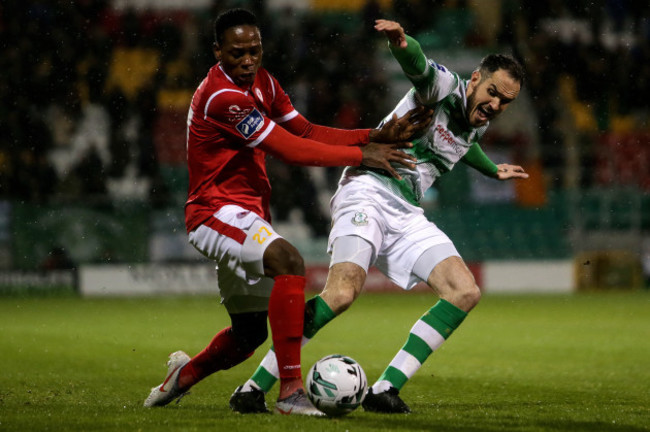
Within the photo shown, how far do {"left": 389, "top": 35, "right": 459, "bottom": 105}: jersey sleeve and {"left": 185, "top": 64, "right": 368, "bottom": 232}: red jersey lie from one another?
517 mm

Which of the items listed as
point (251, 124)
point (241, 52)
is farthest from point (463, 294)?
point (241, 52)

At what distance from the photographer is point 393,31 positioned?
4.59m

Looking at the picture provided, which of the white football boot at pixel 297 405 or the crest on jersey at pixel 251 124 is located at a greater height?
the crest on jersey at pixel 251 124

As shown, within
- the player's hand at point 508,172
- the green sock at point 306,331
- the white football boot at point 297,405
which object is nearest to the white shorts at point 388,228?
the green sock at point 306,331

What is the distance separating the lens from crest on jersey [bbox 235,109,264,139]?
4.54m

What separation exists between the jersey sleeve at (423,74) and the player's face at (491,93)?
0.12 metres

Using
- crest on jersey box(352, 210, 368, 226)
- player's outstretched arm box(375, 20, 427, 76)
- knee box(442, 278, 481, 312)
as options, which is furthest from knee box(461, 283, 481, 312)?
player's outstretched arm box(375, 20, 427, 76)

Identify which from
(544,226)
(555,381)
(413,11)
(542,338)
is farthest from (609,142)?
(555,381)

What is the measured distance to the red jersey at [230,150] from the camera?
Answer: 4.55 m

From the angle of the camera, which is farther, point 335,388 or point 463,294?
point 463,294

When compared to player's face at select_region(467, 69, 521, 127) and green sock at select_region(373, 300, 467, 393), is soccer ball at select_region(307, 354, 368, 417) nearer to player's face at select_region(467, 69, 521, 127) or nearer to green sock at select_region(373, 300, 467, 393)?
green sock at select_region(373, 300, 467, 393)

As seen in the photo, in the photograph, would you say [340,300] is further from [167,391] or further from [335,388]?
[167,391]

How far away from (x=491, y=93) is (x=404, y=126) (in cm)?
52

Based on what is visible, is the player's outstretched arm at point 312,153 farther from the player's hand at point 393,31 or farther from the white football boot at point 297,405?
the white football boot at point 297,405
